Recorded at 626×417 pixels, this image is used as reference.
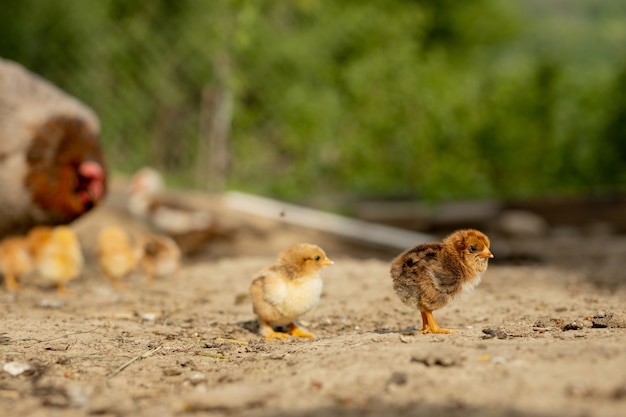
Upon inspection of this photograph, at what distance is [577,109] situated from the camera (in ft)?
32.3

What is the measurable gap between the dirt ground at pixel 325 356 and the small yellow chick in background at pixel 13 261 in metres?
0.42

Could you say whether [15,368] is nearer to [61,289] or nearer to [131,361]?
[131,361]

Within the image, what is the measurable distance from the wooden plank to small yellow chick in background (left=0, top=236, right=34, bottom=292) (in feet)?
9.94

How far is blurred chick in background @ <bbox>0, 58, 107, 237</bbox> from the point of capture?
6266 millimetres

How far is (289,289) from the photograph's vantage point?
4.00 meters

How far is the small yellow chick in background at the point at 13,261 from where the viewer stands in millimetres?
6000

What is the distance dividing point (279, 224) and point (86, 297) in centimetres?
324

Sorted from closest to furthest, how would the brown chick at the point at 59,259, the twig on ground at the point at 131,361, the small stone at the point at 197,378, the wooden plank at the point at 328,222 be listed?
the small stone at the point at 197,378 < the twig on ground at the point at 131,361 < the brown chick at the point at 59,259 < the wooden plank at the point at 328,222

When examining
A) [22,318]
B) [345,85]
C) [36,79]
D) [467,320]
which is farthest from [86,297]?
[345,85]

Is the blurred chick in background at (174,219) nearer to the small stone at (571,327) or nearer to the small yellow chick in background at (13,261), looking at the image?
the small yellow chick in background at (13,261)

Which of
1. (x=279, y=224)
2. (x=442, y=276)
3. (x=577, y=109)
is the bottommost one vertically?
(x=442, y=276)

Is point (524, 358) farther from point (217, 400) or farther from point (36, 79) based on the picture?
point (36, 79)

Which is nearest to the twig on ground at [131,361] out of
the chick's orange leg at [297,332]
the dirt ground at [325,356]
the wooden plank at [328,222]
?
the dirt ground at [325,356]

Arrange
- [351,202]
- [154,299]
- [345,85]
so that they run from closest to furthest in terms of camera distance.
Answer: [154,299], [351,202], [345,85]
